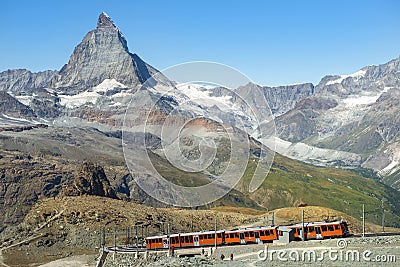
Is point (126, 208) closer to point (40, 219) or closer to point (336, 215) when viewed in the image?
point (40, 219)

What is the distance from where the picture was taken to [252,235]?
67.9m

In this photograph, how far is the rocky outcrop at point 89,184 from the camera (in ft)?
412

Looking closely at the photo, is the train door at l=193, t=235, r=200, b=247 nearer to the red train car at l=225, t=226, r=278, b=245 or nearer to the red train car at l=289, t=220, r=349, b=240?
the red train car at l=225, t=226, r=278, b=245

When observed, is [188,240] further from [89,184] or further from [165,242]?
[89,184]

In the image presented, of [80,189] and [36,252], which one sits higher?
[80,189]

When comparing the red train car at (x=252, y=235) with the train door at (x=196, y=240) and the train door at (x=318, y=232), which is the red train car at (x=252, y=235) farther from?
the train door at (x=318, y=232)

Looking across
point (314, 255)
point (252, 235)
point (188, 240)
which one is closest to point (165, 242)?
point (188, 240)

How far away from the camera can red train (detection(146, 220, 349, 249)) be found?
6631 centimetres

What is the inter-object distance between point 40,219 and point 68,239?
8.72 meters

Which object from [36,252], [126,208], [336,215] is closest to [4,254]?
[36,252]

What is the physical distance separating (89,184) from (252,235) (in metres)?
73.0

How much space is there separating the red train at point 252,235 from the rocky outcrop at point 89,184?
2205 inches

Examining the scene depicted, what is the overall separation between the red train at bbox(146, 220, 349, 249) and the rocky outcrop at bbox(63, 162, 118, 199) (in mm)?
56004

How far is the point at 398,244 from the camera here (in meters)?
54.0
